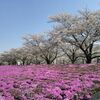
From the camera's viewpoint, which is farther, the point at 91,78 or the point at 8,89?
the point at 91,78

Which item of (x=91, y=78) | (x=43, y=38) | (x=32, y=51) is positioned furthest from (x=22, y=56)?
(x=91, y=78)

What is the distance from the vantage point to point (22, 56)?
3157 inches

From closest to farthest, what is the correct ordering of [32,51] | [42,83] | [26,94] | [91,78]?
[26,94] < [42,83] < [91,78] < [32,51]

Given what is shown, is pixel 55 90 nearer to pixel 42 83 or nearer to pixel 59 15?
pixel 42 83

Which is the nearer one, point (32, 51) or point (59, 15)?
point (59, 15)

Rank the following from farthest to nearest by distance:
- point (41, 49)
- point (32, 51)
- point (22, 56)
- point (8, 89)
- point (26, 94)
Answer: point (22, 56), point (32, 51), point (41, 49), point (8, 89), point (26, 94)

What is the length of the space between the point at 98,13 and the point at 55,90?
38144 millimetres

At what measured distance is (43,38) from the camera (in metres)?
63.9

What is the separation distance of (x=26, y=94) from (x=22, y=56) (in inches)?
2708

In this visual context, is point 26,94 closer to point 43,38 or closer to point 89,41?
point 89,41

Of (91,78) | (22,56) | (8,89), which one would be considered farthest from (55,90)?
(22,56)

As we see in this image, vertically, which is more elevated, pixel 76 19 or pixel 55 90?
pixel 76 19

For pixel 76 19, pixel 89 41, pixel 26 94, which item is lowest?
pixel 26 94

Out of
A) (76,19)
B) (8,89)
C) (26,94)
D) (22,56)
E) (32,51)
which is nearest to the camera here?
(26,94)
